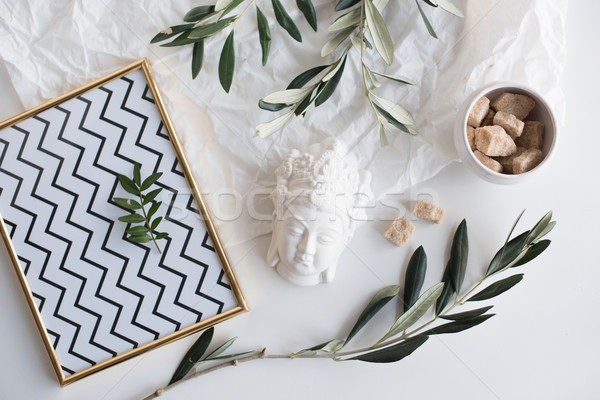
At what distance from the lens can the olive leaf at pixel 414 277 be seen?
1222mm

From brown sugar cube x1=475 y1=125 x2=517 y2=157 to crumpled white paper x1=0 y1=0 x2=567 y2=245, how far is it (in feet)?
0.33

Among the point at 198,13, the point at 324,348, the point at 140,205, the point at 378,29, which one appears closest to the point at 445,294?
the point at 324,348

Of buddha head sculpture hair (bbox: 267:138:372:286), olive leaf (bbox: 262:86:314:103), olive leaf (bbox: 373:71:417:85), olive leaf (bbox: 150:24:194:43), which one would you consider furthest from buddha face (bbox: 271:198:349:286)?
olive leaf (bbox: 150:24:194:43)

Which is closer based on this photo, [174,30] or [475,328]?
[174,30]

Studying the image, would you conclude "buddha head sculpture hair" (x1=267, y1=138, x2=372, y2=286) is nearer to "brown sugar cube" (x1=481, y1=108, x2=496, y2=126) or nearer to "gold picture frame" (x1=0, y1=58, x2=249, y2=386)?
"gold picture frame" (x1=0, y1=58, x2=249, y2=386)

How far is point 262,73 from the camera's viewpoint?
47.9 inches

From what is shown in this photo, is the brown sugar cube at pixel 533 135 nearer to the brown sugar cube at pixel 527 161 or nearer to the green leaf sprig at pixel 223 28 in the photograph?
the brown sugar cube at pixel 527 161

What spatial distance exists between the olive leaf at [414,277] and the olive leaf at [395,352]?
92mm

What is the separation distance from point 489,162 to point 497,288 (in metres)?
0.31

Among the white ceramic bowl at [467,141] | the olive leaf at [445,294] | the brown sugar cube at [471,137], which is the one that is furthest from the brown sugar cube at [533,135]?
the olive leaf at [445,294]

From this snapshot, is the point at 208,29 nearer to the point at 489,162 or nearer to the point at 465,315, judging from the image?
the point at 489,162

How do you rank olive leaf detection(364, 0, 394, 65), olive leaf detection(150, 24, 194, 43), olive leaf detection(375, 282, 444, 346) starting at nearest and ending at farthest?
olive leaf detection(364, 0, 394, 65)
olive leaf detection(150, 24, 194, 43)
olive leaf detection(375, 282, 444, 346)

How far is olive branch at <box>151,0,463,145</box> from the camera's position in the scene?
1.02 meters

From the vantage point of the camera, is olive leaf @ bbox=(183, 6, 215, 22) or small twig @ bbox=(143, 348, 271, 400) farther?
small twig @ bbox=(143, 348, 271, 400)
